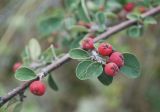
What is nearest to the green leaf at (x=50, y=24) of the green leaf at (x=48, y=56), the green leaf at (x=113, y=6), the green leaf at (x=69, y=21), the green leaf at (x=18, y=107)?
→ the green leaf at (x=69, y=21)

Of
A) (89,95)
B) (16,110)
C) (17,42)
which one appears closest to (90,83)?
(89,95)

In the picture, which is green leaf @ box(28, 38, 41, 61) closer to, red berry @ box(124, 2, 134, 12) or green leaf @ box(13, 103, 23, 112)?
green leaf @ box(13, 103, 23, 112)

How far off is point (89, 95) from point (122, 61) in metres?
1.76

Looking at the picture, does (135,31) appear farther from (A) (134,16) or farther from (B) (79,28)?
(B) (79,28)

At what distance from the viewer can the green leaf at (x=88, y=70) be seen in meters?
1.15

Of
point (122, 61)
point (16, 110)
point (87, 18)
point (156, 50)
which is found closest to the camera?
point (122, 61)

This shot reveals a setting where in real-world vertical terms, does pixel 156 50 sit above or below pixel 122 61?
below

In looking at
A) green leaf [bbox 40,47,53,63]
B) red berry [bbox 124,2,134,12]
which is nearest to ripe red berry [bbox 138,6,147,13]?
red berry [bbox 124,2,134,12]

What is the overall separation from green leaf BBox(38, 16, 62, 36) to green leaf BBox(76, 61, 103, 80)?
0.66 m

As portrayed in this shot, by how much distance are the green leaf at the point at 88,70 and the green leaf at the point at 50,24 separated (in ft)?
2.17

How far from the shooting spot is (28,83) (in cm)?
125

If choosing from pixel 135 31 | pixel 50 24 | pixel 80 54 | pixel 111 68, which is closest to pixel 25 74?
pixel 80 54

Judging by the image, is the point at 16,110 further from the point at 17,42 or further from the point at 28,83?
the point at 17,42

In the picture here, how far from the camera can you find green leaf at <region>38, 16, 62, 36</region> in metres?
1.81
